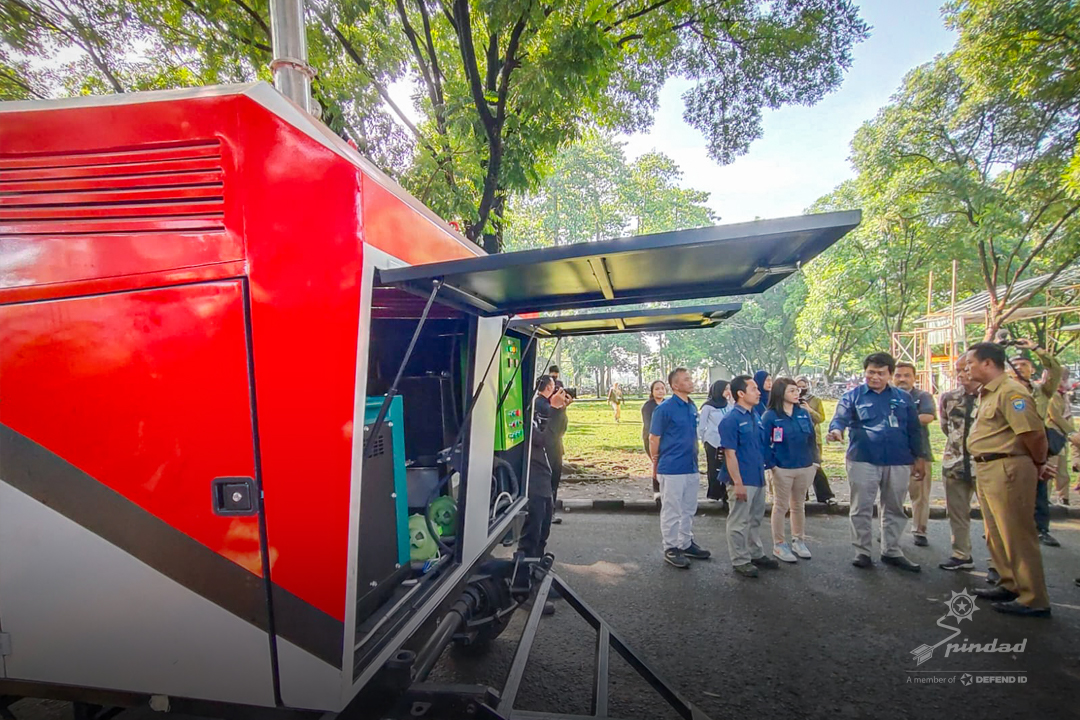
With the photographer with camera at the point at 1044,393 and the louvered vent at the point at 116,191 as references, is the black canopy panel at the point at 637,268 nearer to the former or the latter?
the louvered vent at the point at 116,191

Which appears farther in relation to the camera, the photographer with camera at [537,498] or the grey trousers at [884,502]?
the grey trousers at [884,502]

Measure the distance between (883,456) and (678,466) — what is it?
6.78 ft

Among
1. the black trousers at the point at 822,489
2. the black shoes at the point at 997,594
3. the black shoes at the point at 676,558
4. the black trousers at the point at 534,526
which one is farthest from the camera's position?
the black trousers at the point at 822,489

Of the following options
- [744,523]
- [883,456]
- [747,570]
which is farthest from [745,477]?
[883,456]

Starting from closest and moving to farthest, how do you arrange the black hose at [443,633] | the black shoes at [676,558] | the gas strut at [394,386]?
1. the gas strut at [394,386]
2. the black hose at [443,633]
3. the black shoes at [676,558]

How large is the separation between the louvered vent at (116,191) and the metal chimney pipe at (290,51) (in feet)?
4.09

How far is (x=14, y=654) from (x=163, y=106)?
7.10ft

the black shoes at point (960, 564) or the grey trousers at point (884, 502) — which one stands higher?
the grey trousers at point (884, 502)

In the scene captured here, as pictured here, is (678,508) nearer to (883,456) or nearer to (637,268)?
(883,456)

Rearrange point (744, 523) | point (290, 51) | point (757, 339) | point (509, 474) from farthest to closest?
1. point (757, 339)
2. point (744, 523)
3. point (509, 474)
4. point (290, 51)

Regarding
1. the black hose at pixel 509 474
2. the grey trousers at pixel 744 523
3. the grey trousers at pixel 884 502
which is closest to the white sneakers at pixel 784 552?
the grey trousers at pixel 744 523

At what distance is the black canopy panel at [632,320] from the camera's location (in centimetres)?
284

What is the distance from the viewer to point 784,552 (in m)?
5.03

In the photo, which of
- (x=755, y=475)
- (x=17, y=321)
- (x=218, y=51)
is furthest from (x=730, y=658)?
(x=218, y=51)
